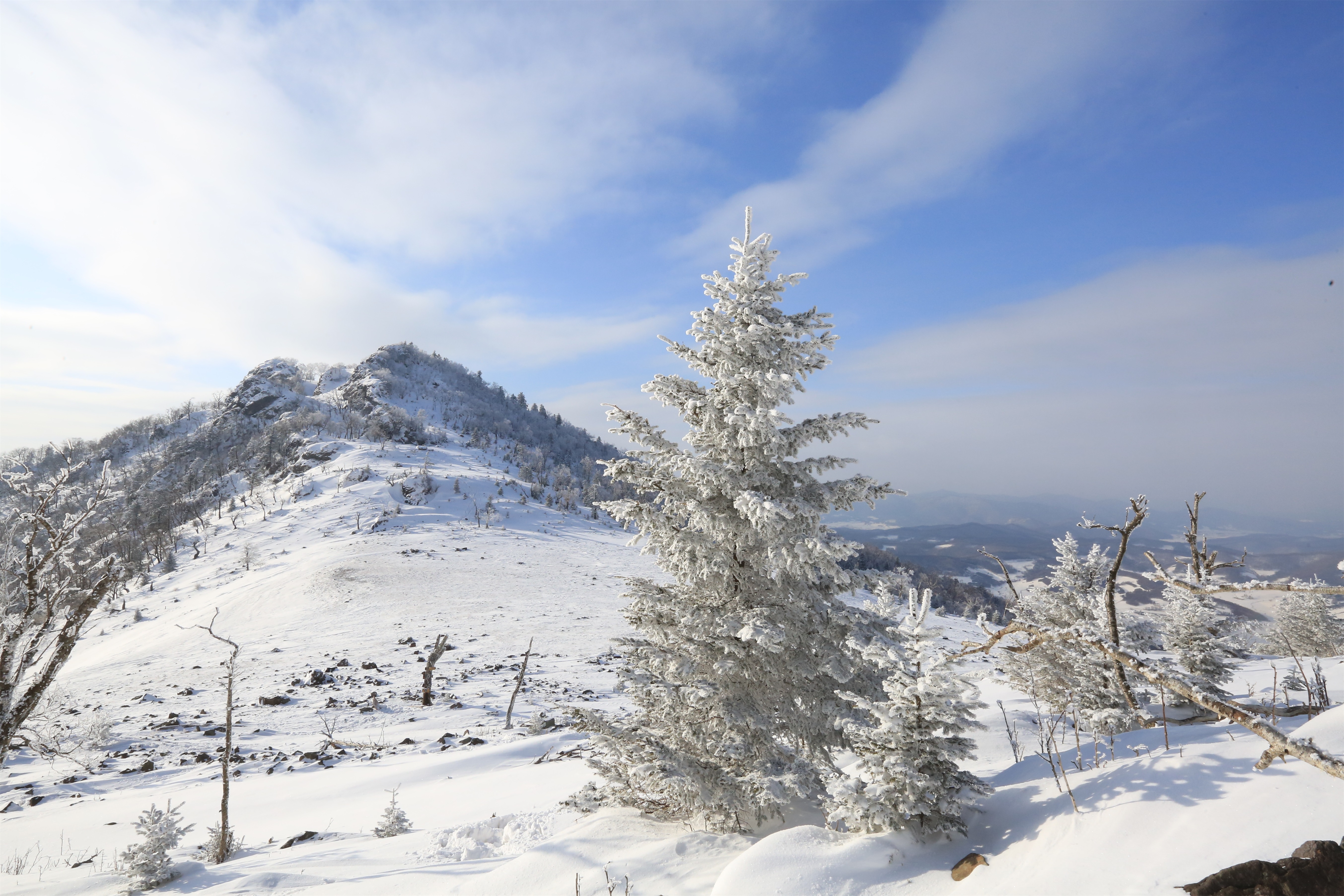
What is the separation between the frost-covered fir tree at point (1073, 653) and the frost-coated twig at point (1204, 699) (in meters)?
1.13

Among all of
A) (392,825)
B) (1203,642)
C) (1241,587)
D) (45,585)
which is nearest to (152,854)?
(392,825)

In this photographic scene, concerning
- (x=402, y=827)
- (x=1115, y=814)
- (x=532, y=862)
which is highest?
(x=1115, y=814)

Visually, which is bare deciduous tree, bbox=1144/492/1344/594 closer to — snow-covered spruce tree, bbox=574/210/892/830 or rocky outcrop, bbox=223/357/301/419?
snow-covered spruce tree, bbox=574/210/892/830

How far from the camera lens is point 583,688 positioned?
78.7ft

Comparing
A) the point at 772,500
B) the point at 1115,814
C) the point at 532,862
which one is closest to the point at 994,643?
the point at 1115,814

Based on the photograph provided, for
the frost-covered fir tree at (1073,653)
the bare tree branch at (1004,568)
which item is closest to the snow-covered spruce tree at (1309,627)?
the frost-covered fir tree at (1073,653)

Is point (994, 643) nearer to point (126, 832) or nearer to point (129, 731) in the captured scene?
point (126, 832)

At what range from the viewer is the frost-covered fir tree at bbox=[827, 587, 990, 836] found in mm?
4277

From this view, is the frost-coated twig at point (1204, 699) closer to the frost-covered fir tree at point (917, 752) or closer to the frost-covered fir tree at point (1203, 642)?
the frost-covered fir tree at point (917, 752)

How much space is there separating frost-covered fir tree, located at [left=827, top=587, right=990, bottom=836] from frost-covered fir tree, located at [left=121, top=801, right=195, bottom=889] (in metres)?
9.21

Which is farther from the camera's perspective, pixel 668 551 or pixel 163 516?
pixel 163 516

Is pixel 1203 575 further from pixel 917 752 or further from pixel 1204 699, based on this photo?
pixel 917 752

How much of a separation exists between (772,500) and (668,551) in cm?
153

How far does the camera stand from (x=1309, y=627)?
24.4m
